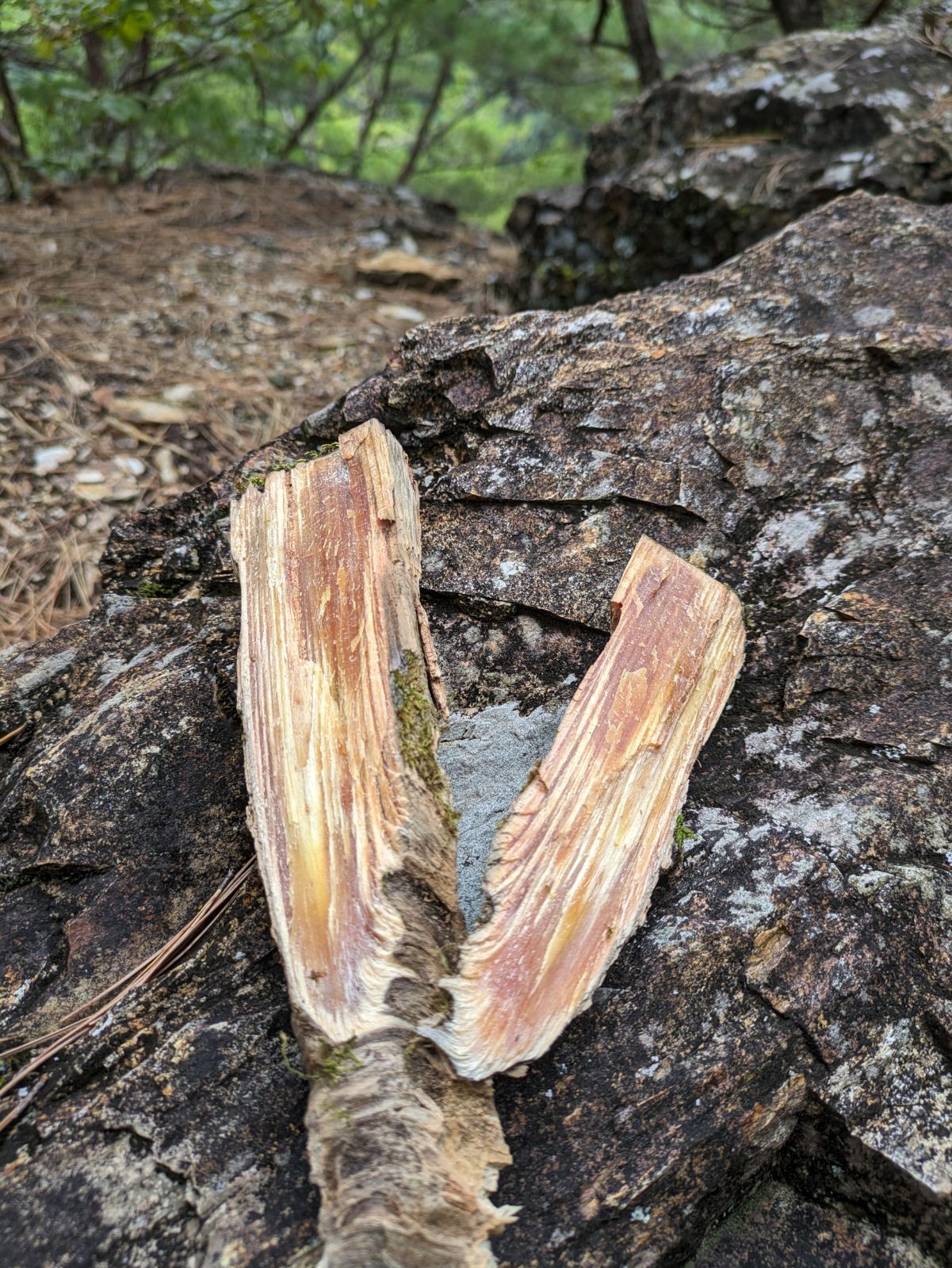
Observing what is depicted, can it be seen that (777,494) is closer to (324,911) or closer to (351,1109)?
(324,911)

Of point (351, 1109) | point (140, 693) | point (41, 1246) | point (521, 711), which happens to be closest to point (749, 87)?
point (521, 711)

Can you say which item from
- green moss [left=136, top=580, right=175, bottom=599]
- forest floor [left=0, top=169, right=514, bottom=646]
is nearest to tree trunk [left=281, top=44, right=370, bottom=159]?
forest floor [left=0, top=169, right=514, bottom=646]

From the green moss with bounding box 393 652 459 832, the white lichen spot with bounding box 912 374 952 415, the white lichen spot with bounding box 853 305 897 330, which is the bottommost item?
the green moss with bounding box 393 652 459 832

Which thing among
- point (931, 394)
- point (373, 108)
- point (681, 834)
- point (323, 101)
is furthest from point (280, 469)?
point (373, 108)

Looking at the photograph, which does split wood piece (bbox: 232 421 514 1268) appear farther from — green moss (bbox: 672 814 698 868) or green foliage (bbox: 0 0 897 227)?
green foliage (bbox: 0 0 897 227)

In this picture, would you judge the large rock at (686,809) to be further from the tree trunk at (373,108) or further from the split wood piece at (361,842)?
the tree trunk at (373,108)

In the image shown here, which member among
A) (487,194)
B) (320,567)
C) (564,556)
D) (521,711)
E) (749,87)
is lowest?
(487,194)
